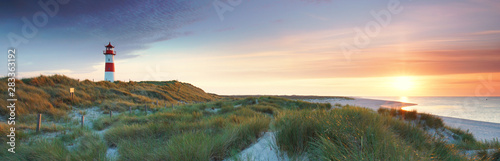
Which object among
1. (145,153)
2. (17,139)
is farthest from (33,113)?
(145,153)

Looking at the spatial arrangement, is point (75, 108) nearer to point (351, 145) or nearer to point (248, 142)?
point (248, 142)

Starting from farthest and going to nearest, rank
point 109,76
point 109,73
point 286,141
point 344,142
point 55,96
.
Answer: point 109,76 < point 109,73 < point 55,96 < point 286,141 < point 344,142

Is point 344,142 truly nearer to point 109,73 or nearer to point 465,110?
point 465,110

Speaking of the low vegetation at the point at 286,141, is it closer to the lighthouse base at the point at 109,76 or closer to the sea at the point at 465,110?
the sea at the point at 465,110

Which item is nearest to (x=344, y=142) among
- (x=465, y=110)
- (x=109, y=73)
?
(x=465, y=110)

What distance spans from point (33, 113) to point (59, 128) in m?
5.51

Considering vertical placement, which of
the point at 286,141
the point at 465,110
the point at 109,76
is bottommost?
the point at 465,110

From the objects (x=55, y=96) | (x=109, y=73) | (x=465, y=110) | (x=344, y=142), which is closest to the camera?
(x=344, y=142)

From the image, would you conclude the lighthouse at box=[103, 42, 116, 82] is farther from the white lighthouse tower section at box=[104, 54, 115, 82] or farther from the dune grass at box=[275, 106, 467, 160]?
the dune grass at box=[275, 106, 467, 160]

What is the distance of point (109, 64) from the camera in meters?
34.9

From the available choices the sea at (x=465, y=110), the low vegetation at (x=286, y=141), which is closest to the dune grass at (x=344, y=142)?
the low vegetation at (x=286, y=141)

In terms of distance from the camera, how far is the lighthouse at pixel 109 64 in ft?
114

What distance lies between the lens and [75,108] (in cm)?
1545

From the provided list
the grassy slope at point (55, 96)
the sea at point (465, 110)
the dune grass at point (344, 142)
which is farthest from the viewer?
the sea at point (465, 110)
